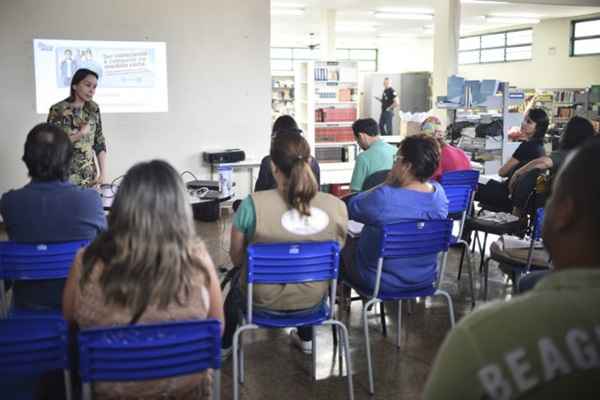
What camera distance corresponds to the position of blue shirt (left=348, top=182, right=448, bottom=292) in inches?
115

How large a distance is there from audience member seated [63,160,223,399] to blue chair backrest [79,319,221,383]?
0.05 meters

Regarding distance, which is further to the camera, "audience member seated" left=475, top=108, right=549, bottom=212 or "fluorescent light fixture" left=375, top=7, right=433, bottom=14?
"fluorescent light fixture" left=375, top=7, right=433, bottom=14

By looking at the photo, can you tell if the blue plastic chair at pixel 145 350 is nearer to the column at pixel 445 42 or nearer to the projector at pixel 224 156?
the projector at pixel 224 156

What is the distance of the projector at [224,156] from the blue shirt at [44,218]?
15.2 feet

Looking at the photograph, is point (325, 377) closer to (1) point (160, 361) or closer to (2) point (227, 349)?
(2) point (227, 349)

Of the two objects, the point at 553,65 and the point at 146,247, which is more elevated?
the point at 553,65

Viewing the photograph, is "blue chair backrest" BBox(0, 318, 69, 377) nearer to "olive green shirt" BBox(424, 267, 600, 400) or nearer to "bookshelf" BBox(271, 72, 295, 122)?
"olive green shirt" BBox(424, 267, 600, 400)

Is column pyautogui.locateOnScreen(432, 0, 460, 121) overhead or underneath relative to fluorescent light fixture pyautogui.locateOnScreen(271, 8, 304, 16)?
underneath

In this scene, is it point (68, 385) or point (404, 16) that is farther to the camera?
point (404, 16)

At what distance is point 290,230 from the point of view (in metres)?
2.60

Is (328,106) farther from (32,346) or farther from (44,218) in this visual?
(32,346)

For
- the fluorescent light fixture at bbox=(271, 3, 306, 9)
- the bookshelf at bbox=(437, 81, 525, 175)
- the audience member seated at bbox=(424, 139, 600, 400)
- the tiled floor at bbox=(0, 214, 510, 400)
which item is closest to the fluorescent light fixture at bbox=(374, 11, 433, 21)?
the fluorescent light fixture at bbox=(271, 3, 306, 9)

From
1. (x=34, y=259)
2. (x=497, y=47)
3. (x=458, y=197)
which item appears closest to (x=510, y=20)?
(x=497, y=47)

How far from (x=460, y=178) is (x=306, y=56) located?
50.8 ft
